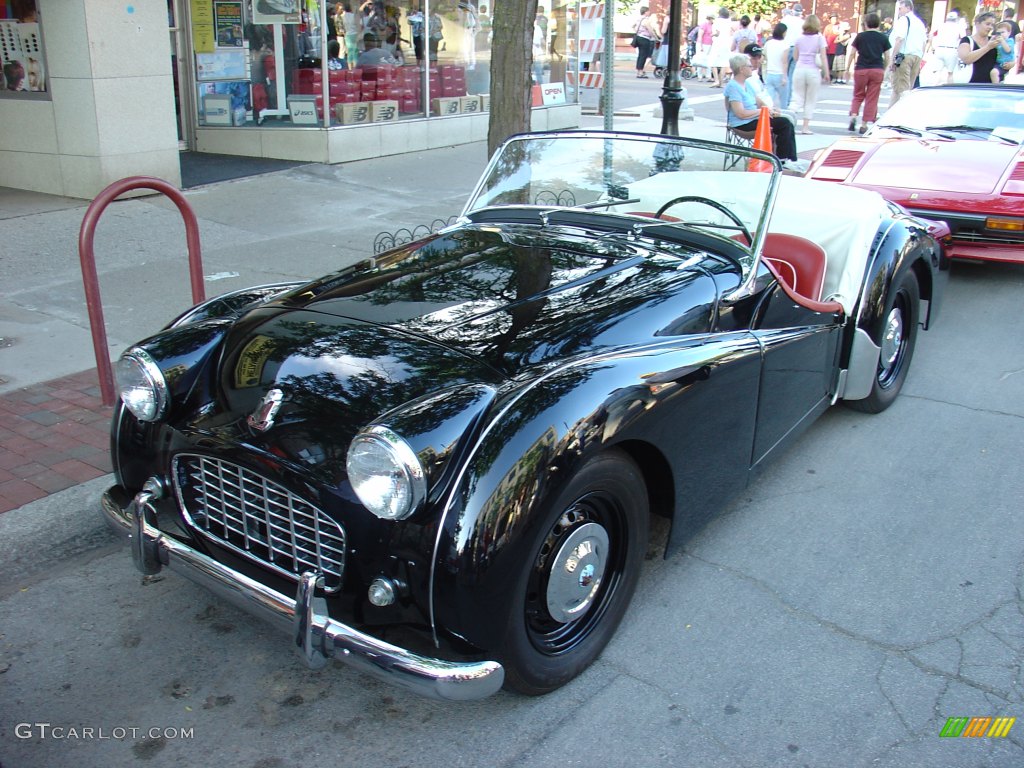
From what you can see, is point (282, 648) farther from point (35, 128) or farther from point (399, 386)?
point (35, 128)

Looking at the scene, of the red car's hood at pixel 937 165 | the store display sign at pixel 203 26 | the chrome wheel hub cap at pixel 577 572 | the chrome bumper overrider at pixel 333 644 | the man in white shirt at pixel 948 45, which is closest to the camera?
the chrome bumper overrider at pixel 333 644

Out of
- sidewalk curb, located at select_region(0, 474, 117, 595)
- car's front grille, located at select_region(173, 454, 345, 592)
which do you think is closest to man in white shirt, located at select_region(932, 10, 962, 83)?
sidewalk curb, located at select_region(0, 474, 117, 595)

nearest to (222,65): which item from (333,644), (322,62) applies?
(322,62)

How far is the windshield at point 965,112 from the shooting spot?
8125mm

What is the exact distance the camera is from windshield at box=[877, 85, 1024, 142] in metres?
8.12

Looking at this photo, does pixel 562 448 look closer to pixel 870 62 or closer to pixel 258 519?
pixel 258 519

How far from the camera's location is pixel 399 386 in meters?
2.83

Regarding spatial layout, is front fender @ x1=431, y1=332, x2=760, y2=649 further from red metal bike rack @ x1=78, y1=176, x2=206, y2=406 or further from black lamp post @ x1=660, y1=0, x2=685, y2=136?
black lamp post @ x1=660, y1=0, x2=685, y2=136

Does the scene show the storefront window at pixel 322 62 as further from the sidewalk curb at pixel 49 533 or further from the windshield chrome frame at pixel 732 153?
the sidewalk curb at pixel 49 533

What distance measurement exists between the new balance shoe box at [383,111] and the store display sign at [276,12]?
1339mm

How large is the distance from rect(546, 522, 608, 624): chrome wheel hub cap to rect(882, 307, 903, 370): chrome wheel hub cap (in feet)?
8.76

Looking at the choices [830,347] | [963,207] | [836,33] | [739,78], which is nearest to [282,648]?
[830,347]

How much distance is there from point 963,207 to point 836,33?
915 inches

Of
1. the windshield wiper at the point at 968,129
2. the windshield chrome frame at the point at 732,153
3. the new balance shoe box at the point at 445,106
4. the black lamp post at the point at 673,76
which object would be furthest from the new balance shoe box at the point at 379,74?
the windshield chrome frame at the point at 732,153
